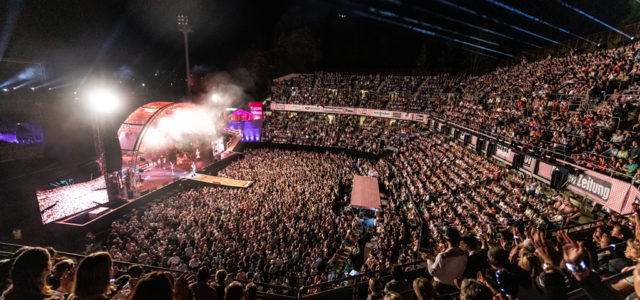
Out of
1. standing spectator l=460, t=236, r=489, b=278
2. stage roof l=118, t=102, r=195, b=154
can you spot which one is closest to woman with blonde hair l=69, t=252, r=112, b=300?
standing spectator l=460, t=236, r=489, b=278

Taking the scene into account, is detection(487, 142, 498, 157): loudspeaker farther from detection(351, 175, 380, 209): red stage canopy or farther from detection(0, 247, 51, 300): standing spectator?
detection(0, 247, 51, 300): standing spectator

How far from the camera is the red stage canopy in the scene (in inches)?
505

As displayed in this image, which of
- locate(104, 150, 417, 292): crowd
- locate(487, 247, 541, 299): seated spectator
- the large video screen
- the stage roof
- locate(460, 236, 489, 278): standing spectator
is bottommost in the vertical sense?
the large video screen

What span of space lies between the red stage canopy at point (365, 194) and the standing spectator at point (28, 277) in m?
11.3

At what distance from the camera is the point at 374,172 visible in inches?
752

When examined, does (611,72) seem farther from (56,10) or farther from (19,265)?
(56,10)

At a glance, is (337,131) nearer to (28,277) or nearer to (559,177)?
(559,177)

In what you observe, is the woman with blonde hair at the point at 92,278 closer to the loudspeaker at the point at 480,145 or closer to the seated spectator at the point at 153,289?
the seated spectator at the point at 153,289

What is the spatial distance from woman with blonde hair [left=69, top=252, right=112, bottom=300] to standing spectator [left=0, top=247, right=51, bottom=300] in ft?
1.24

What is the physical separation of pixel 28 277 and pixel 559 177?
1332 cm

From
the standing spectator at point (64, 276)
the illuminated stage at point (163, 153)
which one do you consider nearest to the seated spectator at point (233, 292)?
the standing spectator at point (64, 276)

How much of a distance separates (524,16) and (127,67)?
45175 millimetres

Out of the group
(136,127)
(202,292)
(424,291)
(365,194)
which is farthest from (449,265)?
(136,127)

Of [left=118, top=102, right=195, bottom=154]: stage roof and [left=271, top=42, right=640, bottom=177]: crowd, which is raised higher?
[left=271, top=42, right=640, bottom=177]: crowd
